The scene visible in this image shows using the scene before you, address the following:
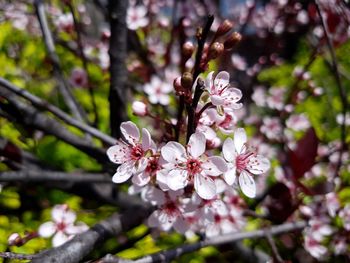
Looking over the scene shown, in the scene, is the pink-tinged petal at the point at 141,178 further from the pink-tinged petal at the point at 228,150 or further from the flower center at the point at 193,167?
the pink-tinged petal at the point at 228,150

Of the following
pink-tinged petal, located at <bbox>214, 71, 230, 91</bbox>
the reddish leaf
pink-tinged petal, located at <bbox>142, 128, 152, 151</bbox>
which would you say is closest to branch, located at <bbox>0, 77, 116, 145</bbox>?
pink-tinged petal, located at <bbox>142, 128, 152, 151</bbox>

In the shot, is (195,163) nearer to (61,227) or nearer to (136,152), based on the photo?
(136,152)

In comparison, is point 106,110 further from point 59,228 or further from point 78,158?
point 59,228

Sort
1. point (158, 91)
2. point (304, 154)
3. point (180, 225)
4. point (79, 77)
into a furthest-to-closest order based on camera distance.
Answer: point (79, 77), point (158, 91), point (304, 154), point (180, 225)

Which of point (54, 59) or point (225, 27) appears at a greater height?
point (54, 59)

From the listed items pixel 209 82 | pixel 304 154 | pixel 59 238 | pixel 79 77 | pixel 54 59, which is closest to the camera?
pixel 209 82

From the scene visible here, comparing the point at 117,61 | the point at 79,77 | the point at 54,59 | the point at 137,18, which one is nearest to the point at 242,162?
the point at 117,61

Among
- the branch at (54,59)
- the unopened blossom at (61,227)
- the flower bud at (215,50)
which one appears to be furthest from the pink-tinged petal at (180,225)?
the branch at (54,59)
